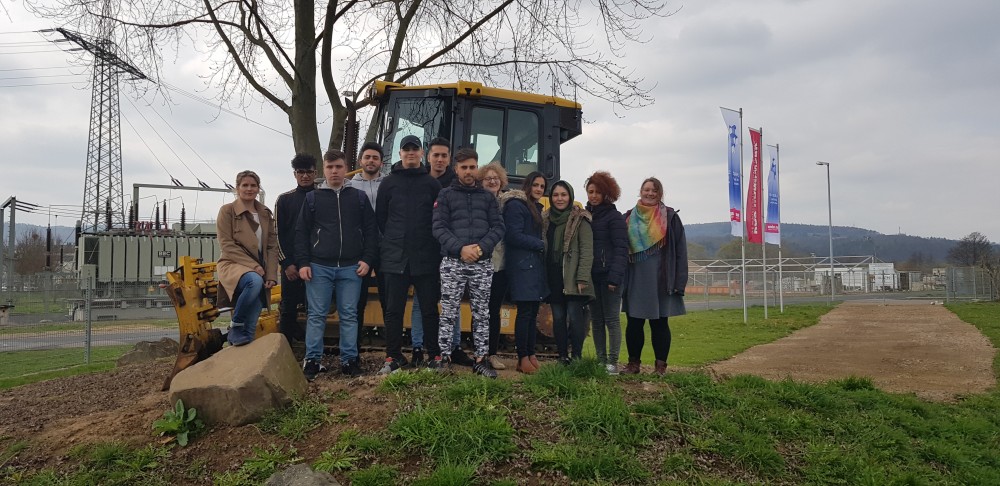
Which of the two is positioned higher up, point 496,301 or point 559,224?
point 559,224

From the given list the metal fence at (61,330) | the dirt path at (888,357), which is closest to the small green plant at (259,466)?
the dirt path at (888,357)

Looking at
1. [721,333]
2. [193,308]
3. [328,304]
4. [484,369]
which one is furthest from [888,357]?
[193,308]

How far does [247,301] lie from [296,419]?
1406 millimetres

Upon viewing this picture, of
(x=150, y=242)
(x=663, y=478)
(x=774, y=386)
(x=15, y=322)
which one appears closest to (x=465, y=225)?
(x=663, y=478)

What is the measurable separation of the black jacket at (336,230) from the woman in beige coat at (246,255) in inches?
12.6

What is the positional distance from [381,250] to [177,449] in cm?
217

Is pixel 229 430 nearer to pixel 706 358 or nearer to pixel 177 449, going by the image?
pixel 177 449

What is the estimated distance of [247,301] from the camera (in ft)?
18.7

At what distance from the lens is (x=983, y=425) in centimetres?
639

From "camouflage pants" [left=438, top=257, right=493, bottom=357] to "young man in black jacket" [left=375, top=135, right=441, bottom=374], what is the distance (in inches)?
6.9

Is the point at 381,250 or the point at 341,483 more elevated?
the point at 381,250

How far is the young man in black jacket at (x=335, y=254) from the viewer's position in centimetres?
585

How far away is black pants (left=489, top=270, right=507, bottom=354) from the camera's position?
Answer: 625 centimetres

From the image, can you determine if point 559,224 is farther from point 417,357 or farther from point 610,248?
point 417,357
